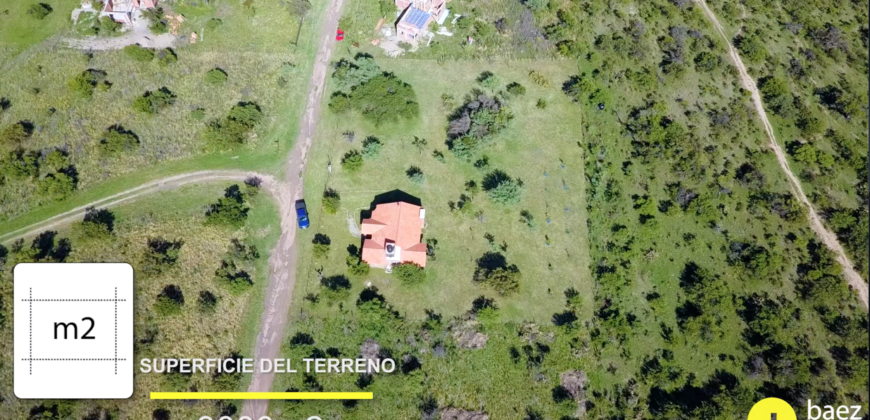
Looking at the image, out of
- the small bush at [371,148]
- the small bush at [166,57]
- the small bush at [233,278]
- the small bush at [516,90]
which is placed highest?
the small bush at [166,57]

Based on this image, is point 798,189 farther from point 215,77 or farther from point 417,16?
point 215,77

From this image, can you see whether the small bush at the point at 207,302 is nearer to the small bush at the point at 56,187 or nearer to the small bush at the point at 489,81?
the small bush at the point at 56,187

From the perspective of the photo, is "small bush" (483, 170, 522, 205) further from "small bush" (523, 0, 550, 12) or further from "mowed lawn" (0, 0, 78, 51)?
"mowed lawn" (0, 0, 78, 51)

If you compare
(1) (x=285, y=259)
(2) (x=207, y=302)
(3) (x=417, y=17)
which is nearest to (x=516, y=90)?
(3) (x=417, y=17)

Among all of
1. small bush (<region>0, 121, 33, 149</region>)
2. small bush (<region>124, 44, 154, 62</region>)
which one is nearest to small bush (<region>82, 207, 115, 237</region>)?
small bush (<region>0, 121, 33, 149</region>)

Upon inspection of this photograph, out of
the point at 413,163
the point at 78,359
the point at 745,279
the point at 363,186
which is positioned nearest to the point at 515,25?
the point at 413,163

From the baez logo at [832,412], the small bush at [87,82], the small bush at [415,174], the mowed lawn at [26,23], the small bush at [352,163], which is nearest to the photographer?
the baez logo at [832,412]

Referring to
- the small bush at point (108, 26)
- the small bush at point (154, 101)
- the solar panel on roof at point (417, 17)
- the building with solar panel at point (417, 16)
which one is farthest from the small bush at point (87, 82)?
the solar panel on roof at point (417, 17)

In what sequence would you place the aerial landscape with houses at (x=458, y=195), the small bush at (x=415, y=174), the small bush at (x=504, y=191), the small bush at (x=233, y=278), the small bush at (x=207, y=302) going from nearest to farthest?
1. the aerial landscape with houses at (x=458, y=195)
2. the small bush at (x=207, y=302)
3. the small bush at (x=233, y=278)
4. the small bush at (x=504, y=191)
5. the small bush at (x=415, y=174)
